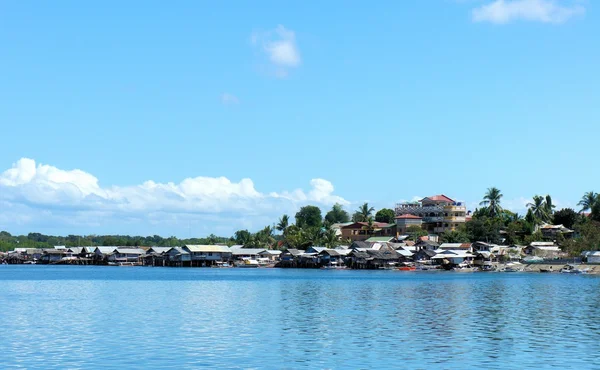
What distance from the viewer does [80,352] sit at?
3278 cm

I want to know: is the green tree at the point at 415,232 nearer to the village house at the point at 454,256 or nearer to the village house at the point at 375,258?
the village house at the point at 375,258

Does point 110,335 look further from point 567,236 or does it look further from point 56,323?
point 567,236

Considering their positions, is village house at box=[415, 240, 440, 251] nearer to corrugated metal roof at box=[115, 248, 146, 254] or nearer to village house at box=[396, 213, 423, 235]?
village house at box=[396, 213, 423, 235]

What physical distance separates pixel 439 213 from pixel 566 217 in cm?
2838

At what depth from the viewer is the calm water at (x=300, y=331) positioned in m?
31.1

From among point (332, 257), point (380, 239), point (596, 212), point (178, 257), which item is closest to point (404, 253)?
point (332, 257)

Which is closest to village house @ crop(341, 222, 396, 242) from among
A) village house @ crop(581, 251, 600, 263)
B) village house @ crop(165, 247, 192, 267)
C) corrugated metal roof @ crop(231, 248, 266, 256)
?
corrugated metal roof @ crop(231, 248, 266, 256)

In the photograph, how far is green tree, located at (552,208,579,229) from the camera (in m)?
161

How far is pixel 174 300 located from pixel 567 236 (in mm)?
110836

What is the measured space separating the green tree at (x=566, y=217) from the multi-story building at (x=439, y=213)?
20.4m

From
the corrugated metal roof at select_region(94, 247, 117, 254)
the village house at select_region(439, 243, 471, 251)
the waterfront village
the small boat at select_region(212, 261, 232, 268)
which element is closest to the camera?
the waterfront village

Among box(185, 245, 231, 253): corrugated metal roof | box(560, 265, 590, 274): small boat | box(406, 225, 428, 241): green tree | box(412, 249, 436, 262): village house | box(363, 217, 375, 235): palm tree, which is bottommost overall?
box(560, 265, 590, 274): small boat

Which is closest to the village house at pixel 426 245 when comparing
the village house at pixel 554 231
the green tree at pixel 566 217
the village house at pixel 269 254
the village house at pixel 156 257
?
the village house at pixel 554 231

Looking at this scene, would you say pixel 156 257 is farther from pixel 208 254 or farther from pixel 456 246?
pixel 456 246
